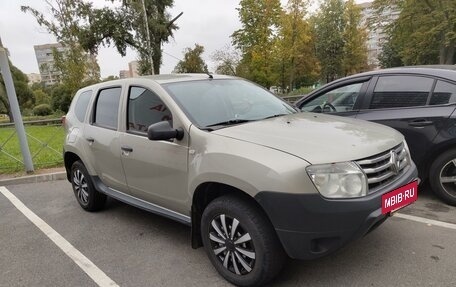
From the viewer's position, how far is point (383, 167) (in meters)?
2.79

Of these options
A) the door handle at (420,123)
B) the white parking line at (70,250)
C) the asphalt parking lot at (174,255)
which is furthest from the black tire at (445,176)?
the white parking line at (70,250)

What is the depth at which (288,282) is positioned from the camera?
3016 mm

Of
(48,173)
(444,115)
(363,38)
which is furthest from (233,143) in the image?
(363,38)

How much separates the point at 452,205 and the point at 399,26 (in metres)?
27.4

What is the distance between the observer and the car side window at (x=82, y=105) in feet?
16.2

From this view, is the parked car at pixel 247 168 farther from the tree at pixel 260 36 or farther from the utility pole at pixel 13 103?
the tree at pixel 260 36

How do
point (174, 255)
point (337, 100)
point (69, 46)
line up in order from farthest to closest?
point (69, 46) < point (337, 100) < point (174, 255)

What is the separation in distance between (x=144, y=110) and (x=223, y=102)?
0.82m

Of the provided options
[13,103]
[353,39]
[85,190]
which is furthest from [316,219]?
[353,39]

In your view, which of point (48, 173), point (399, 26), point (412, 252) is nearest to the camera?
point (412, 252)

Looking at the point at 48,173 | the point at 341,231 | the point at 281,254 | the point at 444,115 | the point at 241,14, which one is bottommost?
the point at 48,173

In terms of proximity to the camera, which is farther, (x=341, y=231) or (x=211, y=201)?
(x=211, y=201)

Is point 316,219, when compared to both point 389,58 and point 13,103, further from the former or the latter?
point 389,58

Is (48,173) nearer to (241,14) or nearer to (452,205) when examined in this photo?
(452,205)
